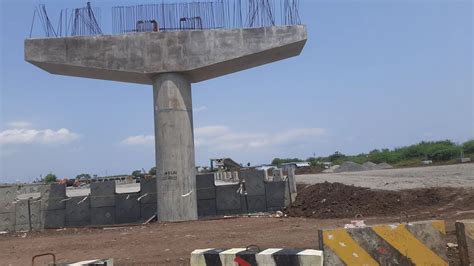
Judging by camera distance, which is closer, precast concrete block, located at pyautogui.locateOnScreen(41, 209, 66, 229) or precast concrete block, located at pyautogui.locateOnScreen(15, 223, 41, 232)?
precast concrete block, located at pyautogui.locateOnScreen(15, 223, 41, 232)

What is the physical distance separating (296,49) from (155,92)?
4.93m

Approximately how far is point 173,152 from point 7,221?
629 centimetres

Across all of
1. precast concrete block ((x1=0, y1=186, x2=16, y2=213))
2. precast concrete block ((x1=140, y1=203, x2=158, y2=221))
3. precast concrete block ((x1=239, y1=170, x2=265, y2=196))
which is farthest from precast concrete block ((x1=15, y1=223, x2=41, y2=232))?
precast concrete block ((x1=239, y1=170, x2=265, y2=196))

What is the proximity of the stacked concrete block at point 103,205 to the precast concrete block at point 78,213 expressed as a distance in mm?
192

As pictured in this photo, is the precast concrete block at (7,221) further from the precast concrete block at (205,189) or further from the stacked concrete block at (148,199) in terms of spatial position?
the precast concrete block at (205,189)

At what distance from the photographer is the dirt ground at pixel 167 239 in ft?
32.5

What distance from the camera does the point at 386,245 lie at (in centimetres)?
598

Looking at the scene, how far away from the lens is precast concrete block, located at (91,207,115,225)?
17328 mm

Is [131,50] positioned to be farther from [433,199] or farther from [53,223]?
[433,199]

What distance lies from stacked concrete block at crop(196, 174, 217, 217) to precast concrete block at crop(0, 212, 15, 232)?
632 centimetres

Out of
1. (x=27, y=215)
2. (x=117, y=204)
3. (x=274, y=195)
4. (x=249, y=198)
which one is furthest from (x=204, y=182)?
(x=27, y=215)

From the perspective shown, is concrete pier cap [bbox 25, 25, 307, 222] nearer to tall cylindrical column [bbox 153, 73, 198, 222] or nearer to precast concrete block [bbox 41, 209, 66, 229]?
tall cylindrical column [bbox 153, 73, 198, 222]

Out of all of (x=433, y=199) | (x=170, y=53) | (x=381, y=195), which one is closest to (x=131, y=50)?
(x=170, y=53)

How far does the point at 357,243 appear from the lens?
5.96 m
